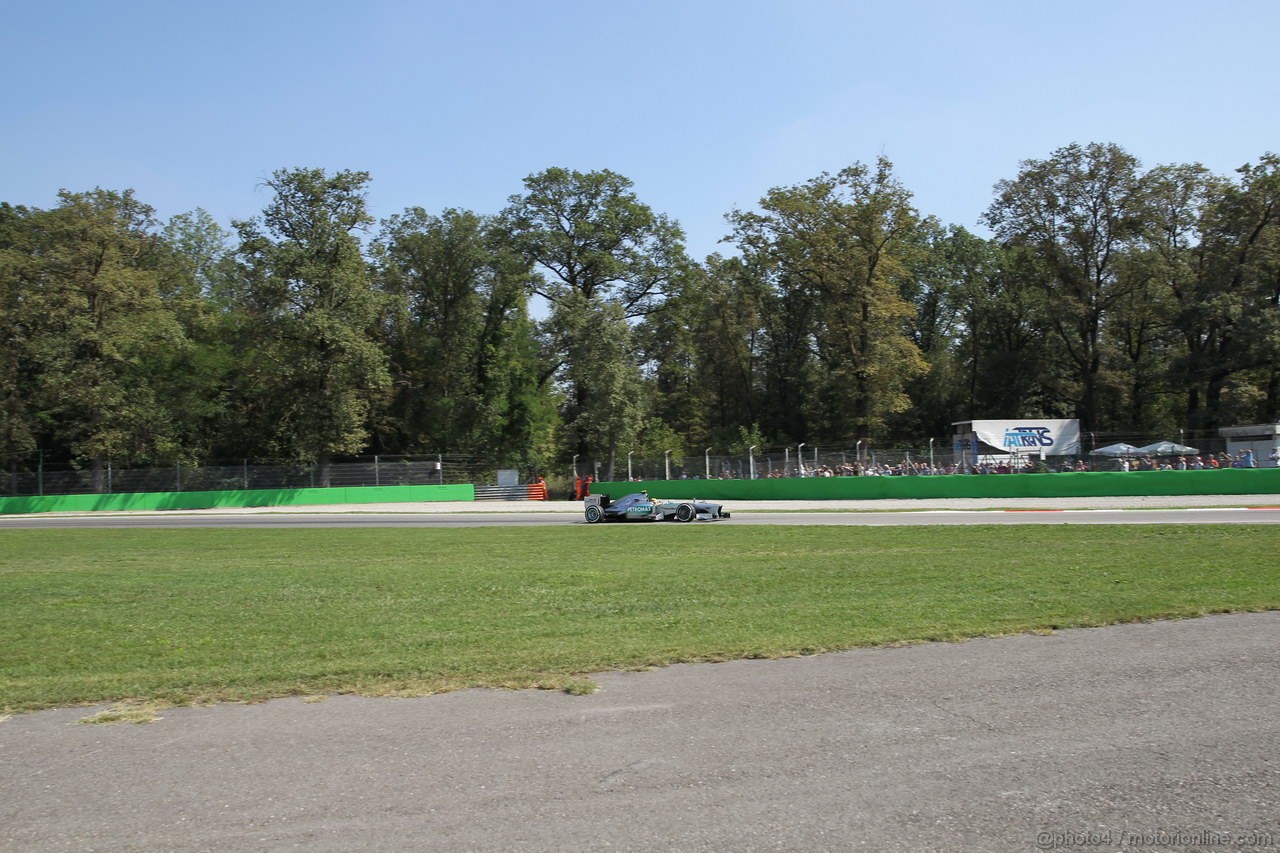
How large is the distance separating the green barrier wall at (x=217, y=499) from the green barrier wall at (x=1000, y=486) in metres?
17.3

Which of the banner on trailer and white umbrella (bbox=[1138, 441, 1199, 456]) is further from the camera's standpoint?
the banner on trailer

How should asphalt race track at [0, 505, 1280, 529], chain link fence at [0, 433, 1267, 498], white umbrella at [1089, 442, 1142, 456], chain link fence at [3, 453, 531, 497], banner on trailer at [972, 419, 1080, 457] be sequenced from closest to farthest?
asphalt race track at [0, 505, 1280, 529], white umbrella at [1089, 442, 1142, 456], chain link fence at [0, 433, 1267, 498], banner on trailer at [972, 419, 1080, 457], chain link fence at [3, 453, 531, 497]

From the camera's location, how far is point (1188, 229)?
188 feet

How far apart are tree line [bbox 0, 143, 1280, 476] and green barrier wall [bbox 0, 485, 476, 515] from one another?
8.53ft

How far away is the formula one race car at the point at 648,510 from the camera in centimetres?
2889

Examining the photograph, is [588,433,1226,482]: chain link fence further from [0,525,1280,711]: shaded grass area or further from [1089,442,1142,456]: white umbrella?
[0,525,1280,711]: shaded grass area

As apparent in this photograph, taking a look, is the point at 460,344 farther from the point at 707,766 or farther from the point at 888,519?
the point at 707,766

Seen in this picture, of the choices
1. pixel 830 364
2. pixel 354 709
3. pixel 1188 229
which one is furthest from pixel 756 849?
pixel 1188 229

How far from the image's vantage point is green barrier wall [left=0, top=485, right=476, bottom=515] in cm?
4819

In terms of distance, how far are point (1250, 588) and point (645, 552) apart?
10192 mm

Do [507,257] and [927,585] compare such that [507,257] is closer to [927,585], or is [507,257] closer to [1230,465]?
[1230,465]

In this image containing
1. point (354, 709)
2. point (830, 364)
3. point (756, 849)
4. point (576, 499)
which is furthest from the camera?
point (830, 364)

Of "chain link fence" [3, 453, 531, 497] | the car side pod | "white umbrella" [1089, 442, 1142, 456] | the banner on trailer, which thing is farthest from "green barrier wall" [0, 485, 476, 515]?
"white umbrella" [1089, 442, 1142, 456]

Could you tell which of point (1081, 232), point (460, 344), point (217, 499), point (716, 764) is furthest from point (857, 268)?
point (716, 764)
